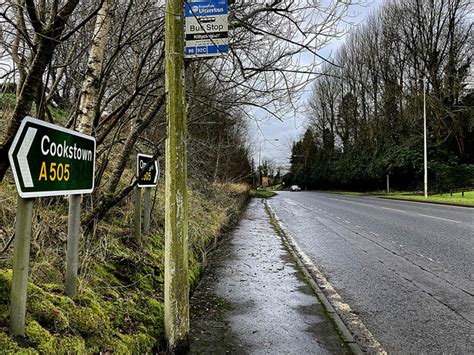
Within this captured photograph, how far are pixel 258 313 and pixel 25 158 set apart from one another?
3295mm

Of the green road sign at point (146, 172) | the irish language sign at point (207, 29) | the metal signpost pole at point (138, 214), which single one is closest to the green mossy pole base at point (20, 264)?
the irish language sign at point (207, 29)

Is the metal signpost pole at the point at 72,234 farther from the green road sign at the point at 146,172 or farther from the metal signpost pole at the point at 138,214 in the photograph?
the metal signpost pole at the point at 138,214

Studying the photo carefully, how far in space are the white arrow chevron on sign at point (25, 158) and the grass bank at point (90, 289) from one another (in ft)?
2.84

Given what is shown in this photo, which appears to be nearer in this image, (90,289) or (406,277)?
(90,289)

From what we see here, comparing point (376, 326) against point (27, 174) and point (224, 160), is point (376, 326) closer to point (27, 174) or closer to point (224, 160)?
point (27, 174)

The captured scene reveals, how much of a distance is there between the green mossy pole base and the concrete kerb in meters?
2.81

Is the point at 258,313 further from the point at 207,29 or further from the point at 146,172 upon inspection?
the point at 207,29

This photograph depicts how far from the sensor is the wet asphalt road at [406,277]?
157 inches

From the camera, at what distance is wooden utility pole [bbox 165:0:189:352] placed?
323 centimetres

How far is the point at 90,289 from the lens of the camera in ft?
10.6

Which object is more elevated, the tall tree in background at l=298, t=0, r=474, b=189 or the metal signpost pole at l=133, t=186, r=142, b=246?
the tall tree in background at l=298, t=0, r=474, b=189

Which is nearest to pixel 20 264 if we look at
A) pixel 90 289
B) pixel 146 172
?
pixel 90 289

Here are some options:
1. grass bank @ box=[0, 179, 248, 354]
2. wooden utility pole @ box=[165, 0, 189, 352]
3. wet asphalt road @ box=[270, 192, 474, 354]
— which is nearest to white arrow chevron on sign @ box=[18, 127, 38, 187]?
grass bank @ box=[0, 179, 248, 354]

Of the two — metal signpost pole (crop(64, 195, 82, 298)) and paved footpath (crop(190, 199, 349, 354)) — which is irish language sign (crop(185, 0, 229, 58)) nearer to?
metal signpost pole (crop(64, 195, 82, 298))
